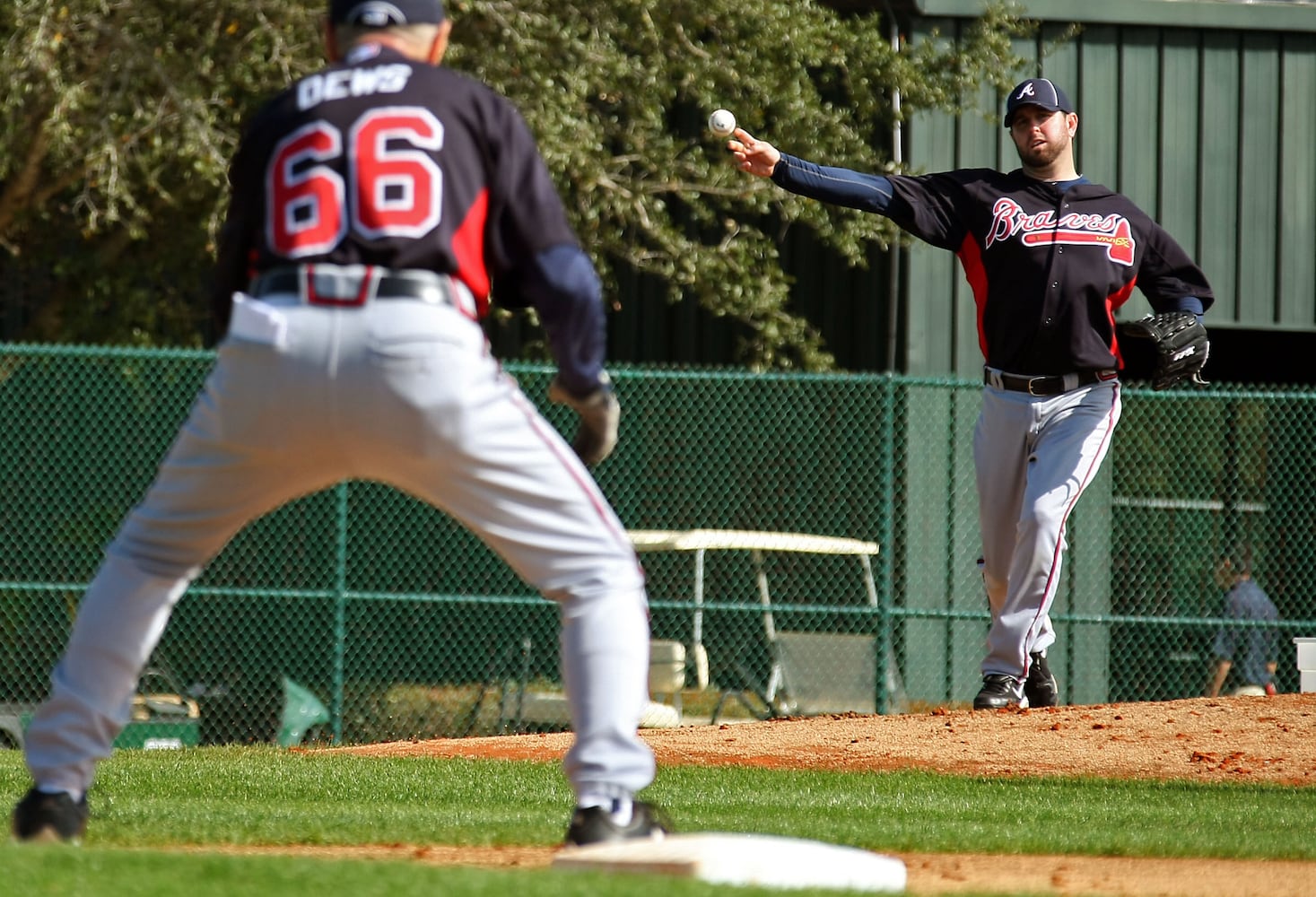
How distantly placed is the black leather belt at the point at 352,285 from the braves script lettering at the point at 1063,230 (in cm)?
453

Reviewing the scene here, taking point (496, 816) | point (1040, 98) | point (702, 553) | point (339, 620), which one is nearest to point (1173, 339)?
point (1040, 98)

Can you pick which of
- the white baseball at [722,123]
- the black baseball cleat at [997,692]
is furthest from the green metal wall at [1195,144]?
the white baseball at [722,123]

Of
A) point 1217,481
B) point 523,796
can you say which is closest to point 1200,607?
point 1217,481

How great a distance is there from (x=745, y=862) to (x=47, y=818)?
147 cm

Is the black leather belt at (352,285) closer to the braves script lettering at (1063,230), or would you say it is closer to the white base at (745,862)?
the white base at (745,862)

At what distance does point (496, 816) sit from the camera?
208 inches

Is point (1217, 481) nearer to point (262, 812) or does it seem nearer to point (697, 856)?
point (262, 812)

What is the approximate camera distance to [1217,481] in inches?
575

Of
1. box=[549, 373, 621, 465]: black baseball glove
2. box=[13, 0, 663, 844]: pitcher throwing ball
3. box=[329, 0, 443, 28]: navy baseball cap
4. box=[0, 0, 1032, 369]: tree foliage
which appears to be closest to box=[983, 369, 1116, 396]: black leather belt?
box=[549, 373, 621, 465]: black baseball glove

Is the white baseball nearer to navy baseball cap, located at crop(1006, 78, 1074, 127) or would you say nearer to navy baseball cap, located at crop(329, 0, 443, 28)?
navy baseball cap, located at crop(1006, 78, 1074, 127)

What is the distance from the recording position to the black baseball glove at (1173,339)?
757 centimetres

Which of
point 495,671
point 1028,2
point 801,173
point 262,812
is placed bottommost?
point 495,671

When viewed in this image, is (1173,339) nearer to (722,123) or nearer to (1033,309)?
(1033,309)

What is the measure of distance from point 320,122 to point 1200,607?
39.8 ft
